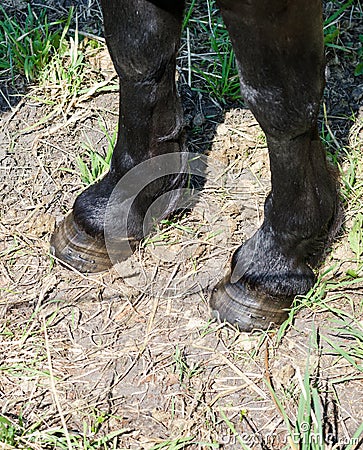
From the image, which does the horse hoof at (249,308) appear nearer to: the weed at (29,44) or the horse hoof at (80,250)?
the horse hoof at (80,250)

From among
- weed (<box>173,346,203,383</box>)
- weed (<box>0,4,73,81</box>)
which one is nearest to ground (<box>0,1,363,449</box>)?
weed (<box>173,346,203,383</box>)

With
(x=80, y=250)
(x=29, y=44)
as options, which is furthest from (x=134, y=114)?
(x=29, y=44)

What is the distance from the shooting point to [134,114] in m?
1.85

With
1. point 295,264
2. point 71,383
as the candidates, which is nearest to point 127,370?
point 71,383

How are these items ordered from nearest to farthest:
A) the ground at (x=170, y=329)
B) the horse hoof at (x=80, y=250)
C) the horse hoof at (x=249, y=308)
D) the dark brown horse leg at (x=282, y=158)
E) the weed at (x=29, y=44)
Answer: the dark brown horse leg at (x=282, y=158) → the ground at (x=170, y=329) → the horse hoof at (x=249, y=308) → the horse hoof at (x=80, y=250) → the weed at (x=29, y=44)

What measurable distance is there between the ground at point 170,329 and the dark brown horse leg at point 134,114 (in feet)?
0.25

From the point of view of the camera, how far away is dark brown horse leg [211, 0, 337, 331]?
137 cm

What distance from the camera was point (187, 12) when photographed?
8.71ft

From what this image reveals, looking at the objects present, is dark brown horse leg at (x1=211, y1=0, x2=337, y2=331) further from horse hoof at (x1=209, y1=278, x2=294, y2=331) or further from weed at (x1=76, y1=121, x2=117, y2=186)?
weed at (x1=76, y1=121, x2=117, y2=186)

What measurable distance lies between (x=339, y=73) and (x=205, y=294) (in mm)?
979

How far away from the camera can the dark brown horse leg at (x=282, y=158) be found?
1.37 metres

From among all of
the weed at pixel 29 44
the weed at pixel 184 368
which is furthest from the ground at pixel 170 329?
the weed at pixel 29 44

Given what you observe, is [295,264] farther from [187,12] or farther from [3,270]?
[187,12]

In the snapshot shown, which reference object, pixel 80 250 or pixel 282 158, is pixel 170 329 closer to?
pixel 80 250
